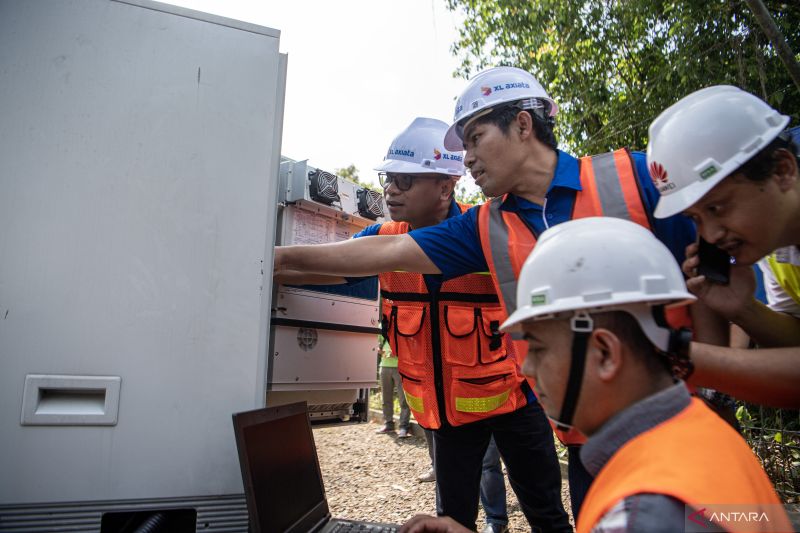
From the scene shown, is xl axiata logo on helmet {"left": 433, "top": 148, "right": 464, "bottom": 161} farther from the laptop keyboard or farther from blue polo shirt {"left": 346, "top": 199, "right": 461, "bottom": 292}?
the laptop keyboard

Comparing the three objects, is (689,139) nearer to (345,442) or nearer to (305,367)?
(305,367)

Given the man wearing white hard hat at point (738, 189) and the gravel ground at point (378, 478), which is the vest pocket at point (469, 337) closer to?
the man wearing white hard hat at point (738, 189)

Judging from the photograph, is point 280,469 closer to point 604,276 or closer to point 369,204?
point 604,276

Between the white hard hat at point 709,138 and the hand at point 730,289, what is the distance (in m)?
0.21

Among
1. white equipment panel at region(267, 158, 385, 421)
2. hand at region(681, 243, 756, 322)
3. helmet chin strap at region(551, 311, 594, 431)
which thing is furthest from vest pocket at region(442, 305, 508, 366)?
helmet chin strap at region(551, 311, 594, 431)

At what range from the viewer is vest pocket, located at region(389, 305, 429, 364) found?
A: 258 centimetres

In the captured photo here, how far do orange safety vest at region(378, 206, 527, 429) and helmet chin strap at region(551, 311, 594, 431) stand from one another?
4.46ft

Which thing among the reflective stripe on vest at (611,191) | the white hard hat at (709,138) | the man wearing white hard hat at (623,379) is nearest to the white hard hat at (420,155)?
the reflective stripe on vest at (611,191)

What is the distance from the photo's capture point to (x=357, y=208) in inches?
112

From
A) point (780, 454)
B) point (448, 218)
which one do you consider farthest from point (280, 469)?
point (780, 454)

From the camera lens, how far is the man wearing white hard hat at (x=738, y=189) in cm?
145

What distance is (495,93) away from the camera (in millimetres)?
2182

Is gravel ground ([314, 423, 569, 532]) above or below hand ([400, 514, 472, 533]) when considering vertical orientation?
below

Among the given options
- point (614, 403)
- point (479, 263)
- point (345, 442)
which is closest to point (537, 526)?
point (479, 263)
